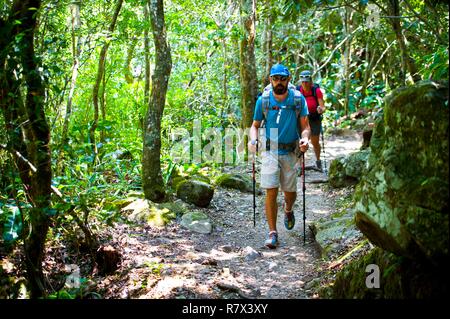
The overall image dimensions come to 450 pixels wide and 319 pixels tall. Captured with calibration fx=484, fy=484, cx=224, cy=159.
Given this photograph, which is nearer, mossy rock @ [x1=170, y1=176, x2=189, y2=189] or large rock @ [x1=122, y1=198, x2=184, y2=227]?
large rock @ [x1=122, y1=198, x2=184, y2=227]

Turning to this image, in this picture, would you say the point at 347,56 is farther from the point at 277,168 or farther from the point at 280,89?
the point at 277,168

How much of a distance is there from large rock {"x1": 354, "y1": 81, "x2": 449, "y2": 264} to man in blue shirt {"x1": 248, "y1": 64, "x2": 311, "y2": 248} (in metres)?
2.62

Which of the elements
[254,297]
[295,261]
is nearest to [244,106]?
[295,261]

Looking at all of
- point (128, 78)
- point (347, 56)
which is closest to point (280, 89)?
point (128, 78)

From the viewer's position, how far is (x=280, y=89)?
21.7ft

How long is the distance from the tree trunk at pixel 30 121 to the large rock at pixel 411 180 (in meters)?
2.98

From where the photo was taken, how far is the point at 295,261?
6426 millimetres

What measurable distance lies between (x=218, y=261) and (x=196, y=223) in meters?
1.44

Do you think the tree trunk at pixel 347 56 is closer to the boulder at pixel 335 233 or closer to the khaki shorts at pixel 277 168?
the boulder at pixel 335 233

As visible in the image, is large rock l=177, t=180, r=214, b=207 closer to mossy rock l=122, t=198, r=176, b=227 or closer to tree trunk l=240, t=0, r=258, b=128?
mossy rock l=122, t=198, r=176, b=227

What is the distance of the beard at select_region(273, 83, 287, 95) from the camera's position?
6.59 metres

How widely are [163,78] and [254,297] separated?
4.23 m

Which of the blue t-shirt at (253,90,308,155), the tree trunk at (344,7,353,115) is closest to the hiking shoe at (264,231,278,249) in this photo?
the blue t-shirt at (253,90,308,155)

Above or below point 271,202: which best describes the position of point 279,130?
above
